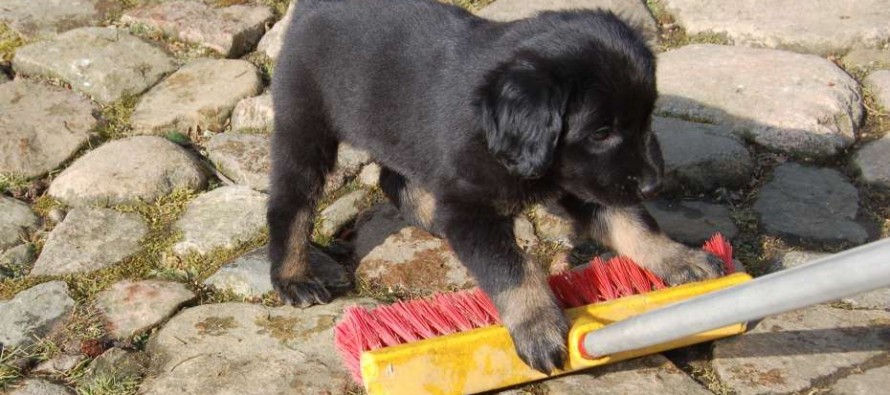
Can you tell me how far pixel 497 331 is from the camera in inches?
119

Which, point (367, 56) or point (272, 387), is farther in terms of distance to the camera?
point (367, 56)

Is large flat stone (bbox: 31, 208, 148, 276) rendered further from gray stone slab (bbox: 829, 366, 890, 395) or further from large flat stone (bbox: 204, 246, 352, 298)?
gray stone slab (bbox: 829, 366, 890, 395)

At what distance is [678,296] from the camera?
309 centimetres

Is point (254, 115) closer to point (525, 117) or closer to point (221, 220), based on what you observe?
point (221, 220)

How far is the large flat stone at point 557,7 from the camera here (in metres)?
5.55

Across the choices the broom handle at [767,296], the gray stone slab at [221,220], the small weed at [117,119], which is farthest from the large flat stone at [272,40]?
the broom handle at [767,296]

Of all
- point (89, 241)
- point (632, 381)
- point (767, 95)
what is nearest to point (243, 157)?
point (89, 241)

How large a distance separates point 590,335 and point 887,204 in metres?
1.93

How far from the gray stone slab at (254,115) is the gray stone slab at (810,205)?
2382 millimetres

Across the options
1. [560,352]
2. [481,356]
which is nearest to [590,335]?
[560,352]

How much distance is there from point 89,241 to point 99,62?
1.64 metres

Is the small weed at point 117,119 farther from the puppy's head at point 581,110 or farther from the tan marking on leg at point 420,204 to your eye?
the puppy's head at point 581,110

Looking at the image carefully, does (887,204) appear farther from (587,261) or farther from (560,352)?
(560,352)

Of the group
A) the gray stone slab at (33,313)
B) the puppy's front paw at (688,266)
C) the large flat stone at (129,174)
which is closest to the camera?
the puppy's front paw at (688,266)
